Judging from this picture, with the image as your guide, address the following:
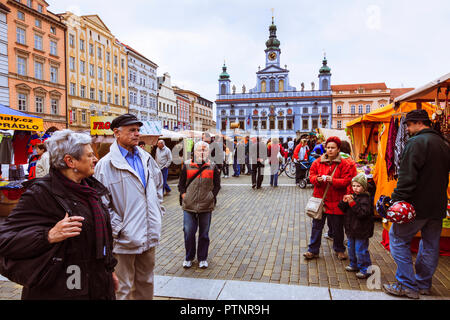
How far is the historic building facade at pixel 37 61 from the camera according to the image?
Result: 2855 cm

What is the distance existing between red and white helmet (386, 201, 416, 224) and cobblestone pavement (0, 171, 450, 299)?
3.26 feet

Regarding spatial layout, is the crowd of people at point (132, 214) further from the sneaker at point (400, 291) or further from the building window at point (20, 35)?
the building window at point (20, 35)

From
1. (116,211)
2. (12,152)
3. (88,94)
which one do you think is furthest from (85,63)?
(116,211)

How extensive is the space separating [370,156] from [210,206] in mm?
6616

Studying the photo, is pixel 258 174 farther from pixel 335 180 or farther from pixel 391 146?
pixel 335 180

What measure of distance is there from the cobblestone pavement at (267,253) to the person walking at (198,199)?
0.81 ft

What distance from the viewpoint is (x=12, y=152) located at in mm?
8602

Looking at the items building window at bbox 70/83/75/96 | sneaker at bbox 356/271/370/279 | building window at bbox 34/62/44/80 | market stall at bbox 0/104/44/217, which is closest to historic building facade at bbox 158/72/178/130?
building window at bbox 70/83/75/96

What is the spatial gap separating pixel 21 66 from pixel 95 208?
116ft

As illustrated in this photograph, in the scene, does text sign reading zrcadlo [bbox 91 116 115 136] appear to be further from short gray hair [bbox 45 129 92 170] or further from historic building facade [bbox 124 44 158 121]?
historic building facade [bbox 124 44 158 121]

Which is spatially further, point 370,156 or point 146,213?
point 370,156

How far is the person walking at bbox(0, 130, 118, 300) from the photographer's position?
1674 mm

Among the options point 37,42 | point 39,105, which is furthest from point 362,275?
point 37,42
